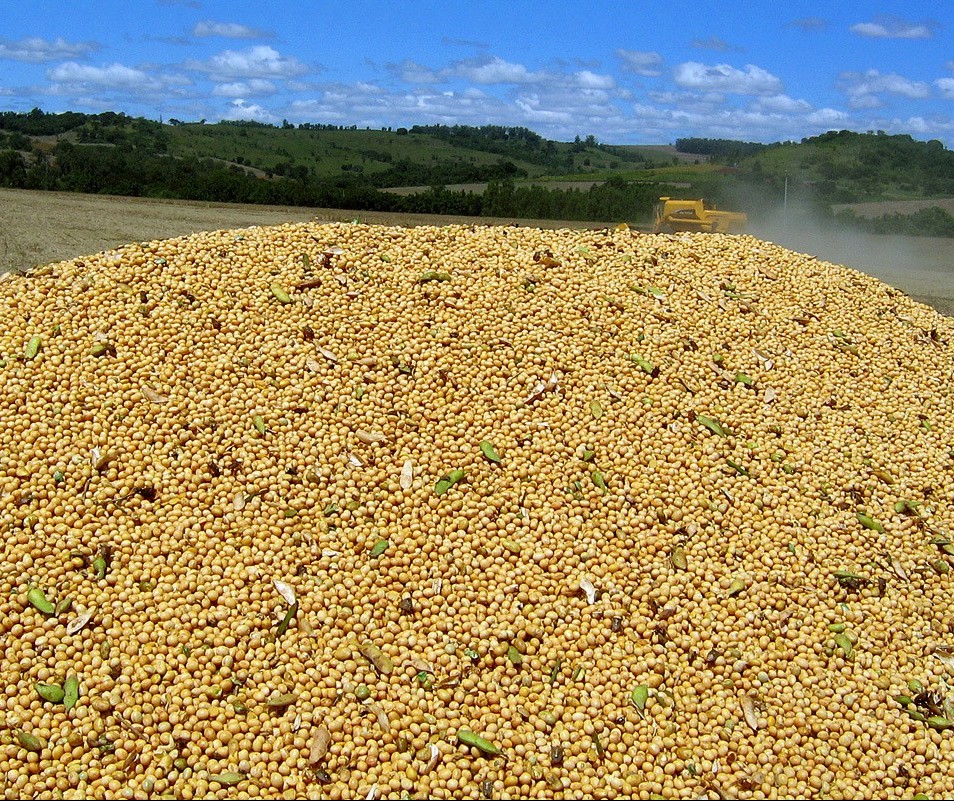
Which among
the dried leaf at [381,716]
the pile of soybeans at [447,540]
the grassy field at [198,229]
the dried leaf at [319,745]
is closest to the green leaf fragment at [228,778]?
the pile of soybeans at [447,540]

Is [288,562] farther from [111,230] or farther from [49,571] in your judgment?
[111,230]

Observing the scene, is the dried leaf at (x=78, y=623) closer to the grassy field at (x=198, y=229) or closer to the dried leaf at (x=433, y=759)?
the dried leaf at (x=433, y=759)

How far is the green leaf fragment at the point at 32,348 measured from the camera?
5.04 meters

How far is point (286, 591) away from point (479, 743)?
119cm

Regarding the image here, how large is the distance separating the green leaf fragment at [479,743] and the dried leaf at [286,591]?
1.05 m

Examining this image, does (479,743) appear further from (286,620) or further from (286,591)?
(286,591)

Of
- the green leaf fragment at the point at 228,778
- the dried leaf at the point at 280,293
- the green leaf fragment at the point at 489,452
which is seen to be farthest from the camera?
the dried leaf at the point at 280,293

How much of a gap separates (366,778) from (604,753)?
3.42ft

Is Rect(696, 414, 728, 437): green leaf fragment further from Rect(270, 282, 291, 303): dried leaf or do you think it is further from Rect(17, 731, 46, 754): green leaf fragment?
Rect(17, 731, 46, 754): green leaf fragment

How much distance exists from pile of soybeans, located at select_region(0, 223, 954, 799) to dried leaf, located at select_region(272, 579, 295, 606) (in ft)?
0.03

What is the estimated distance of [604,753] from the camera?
137 inches

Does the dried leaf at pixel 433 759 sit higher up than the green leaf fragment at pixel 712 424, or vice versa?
the green leaf fragment at pixel 712 424

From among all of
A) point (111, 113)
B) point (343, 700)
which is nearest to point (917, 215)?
point (343, 700)

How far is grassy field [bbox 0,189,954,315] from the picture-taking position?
1839 cm
